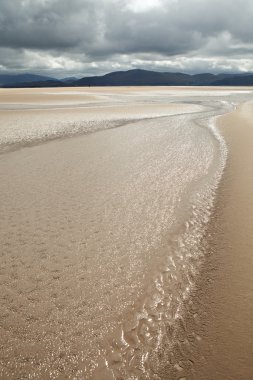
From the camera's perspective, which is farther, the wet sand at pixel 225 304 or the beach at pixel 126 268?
the beach at pixel 126 268

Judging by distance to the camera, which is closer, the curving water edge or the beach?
the curving water edge

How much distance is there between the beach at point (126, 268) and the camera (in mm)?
4570

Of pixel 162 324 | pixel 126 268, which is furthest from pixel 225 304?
pixel 126 268

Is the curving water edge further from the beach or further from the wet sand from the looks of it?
the wet sand

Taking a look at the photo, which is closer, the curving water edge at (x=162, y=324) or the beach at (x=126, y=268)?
the curving water edge at (x=162, y=324)

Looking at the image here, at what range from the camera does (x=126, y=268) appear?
6.64 meters

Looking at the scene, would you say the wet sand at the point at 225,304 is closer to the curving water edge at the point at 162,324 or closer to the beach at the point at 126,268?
the beach at the point at 126,268

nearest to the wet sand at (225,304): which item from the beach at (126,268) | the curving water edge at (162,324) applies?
the beach at (126,268)

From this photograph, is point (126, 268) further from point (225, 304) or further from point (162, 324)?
point (225, 304)

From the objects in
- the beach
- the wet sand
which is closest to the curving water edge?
the beach

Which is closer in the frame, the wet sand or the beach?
the wet sand

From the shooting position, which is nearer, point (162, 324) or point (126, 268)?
point (162, 324)

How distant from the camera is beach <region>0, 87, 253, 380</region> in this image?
4.57 m

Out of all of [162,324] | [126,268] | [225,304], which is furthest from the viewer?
[126,268]
